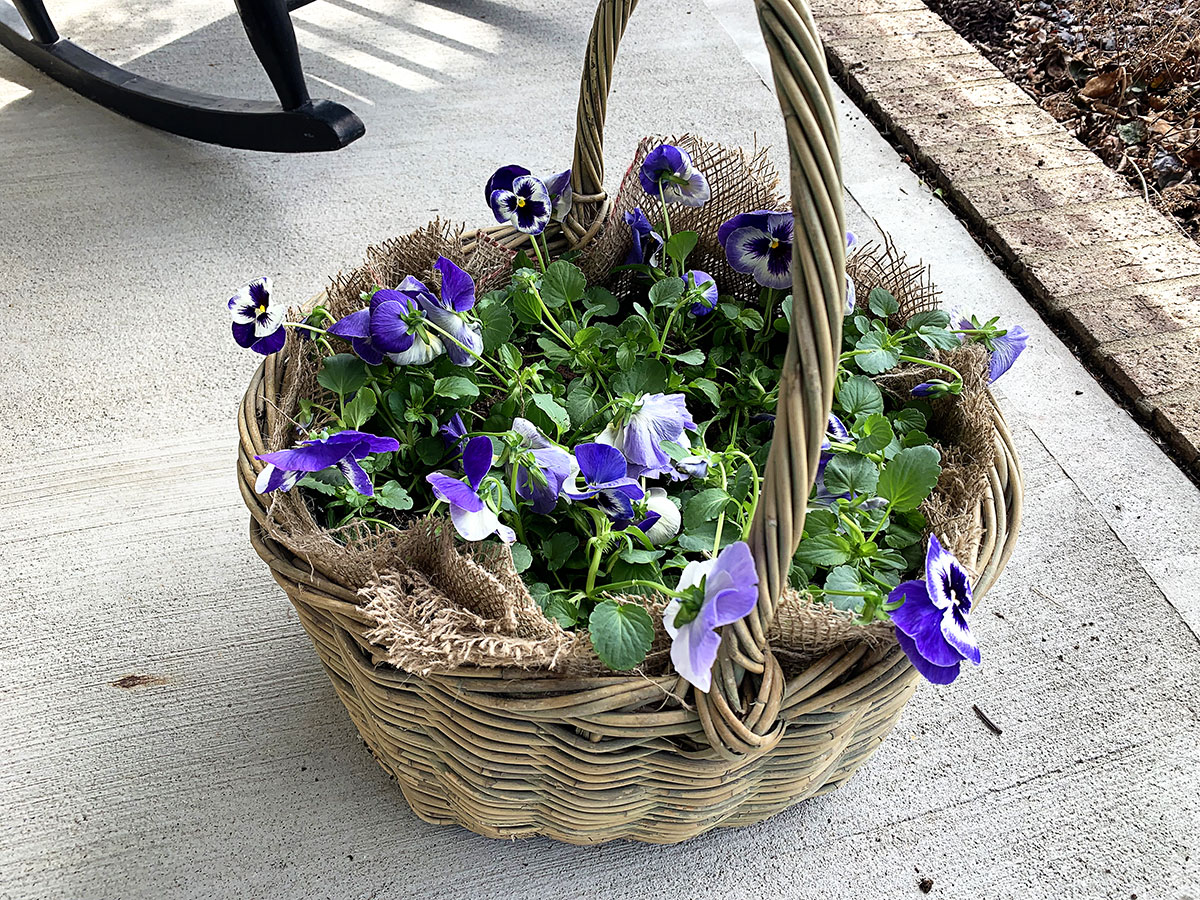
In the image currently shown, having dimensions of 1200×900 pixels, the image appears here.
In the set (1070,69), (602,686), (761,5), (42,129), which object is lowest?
(1070,69)

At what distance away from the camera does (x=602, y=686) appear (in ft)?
1.95

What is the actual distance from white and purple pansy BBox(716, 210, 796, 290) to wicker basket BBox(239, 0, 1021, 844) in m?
0.17

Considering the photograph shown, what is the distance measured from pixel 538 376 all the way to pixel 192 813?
522 millimetres

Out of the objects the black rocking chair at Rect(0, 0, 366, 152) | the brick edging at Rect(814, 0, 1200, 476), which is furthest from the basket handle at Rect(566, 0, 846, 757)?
the black rocking chair at Rect(0, 0, 366, 152)

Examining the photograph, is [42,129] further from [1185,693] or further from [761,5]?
[1185,693]

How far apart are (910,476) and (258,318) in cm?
50

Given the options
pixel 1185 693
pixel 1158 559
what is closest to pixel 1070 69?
pixel 1158 559

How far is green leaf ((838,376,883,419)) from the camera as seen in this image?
0.77m

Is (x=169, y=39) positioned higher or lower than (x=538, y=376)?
lower

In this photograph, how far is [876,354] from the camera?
78cm

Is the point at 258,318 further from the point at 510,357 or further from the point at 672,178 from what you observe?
the point at 672,178

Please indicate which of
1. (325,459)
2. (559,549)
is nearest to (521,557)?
(559,549)

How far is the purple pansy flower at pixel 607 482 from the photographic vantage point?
2.11 feet

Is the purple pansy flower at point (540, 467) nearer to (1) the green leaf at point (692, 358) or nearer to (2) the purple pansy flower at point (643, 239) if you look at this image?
(1) the green leaf at point (692, 358)
